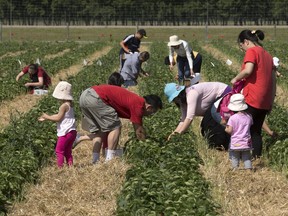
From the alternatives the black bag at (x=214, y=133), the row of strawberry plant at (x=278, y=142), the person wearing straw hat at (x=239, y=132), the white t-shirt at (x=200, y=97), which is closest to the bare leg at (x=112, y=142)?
the white t-shirt at (x=200, y=97)

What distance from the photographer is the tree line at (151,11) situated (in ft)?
173

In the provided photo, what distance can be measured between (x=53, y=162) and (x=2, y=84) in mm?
6722

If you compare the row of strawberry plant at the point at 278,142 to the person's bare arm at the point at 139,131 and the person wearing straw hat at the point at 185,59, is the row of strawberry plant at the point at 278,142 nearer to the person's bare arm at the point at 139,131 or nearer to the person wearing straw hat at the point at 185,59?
the person's bare arm at the point at 139,131

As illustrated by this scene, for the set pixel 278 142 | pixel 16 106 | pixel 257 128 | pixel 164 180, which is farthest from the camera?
pixel 16 106

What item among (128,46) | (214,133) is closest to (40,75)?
(128,46)

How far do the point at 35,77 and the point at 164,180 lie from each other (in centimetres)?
894

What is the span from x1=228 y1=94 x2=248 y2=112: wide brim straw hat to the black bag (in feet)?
3.49

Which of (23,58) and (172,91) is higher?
(172,91)

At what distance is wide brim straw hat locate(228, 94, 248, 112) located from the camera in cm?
786

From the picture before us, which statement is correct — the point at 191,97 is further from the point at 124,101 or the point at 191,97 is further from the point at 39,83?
the point at 39,83

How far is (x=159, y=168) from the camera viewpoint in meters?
7.08

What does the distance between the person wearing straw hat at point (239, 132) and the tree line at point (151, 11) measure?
4155 centimetres

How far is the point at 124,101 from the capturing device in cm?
798

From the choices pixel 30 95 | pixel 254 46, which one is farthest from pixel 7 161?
pixel 30 95
